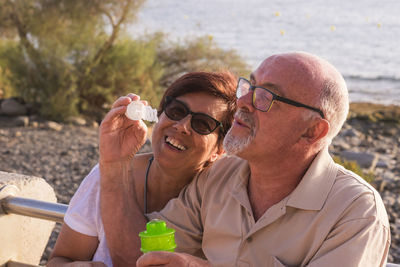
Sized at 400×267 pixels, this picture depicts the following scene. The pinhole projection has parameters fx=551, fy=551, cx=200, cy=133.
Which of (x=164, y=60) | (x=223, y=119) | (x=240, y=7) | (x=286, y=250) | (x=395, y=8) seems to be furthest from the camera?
(x=240, y=7)

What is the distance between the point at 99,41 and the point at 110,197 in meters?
8.37

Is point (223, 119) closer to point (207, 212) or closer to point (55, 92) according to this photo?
point (207, 212)

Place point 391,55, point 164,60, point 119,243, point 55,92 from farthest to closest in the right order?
1. point 391,55
2. point 164,60
3. point 55,92
4. point 119,243

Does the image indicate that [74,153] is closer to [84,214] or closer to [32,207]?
[32,207]

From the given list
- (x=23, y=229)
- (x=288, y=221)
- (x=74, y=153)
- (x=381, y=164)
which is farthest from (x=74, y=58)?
(x=288, y=221)

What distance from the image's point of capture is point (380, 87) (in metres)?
16.7

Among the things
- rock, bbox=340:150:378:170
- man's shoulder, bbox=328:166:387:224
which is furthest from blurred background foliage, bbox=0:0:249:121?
man's shoulder, bbox=328:166:387:224

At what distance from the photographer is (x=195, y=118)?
2.56m

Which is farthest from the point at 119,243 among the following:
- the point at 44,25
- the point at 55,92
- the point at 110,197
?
the point at 44,25

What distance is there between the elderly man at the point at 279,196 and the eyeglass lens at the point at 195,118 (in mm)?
241

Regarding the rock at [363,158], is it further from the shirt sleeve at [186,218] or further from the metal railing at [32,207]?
the metal railing at [32,207]

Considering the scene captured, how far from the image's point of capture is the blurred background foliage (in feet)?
33.2

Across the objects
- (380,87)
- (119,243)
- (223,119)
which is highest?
(223,119)

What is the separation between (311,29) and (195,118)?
2649 cm
